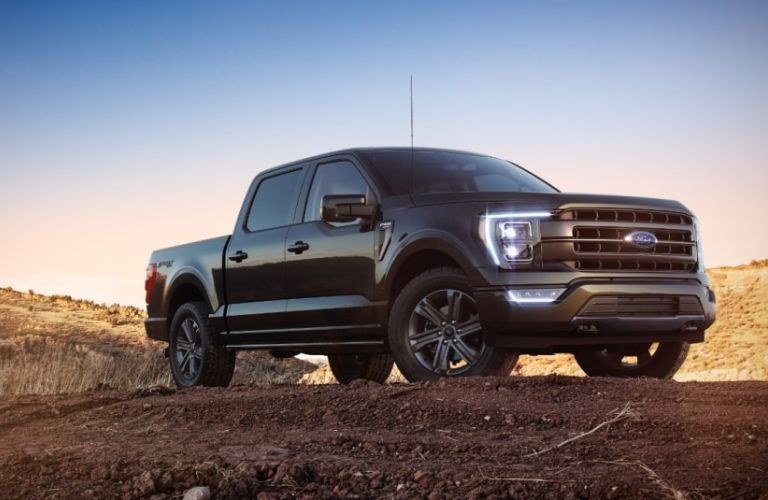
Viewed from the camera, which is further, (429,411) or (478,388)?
(478,388)

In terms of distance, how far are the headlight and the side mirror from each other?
1.20 metres

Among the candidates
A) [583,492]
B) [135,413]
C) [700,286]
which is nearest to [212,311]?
[135,413]

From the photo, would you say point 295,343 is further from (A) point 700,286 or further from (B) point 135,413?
(A) point 700,286

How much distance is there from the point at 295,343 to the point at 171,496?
440 cm

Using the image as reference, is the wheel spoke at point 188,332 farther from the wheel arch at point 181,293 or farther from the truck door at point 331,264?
the truck door at point 331,264

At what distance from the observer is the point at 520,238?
7.11 metres

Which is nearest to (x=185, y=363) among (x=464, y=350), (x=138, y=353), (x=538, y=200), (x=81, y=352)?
(x=464, y=350)

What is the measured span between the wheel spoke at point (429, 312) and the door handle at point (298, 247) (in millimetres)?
1677

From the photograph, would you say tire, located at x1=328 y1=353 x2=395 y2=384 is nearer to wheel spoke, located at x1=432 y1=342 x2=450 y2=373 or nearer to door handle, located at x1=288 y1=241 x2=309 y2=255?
door handle, located at x1=288 y1=241 x2=309 y2=255

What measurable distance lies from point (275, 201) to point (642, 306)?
12.8 ft

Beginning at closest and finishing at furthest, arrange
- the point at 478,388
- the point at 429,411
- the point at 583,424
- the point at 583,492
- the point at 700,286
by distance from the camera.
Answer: the point at 583,492
the point at 583,424
the point at 429,411
the point at 478,388
the point at 700,286

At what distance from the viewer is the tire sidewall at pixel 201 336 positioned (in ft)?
33.6

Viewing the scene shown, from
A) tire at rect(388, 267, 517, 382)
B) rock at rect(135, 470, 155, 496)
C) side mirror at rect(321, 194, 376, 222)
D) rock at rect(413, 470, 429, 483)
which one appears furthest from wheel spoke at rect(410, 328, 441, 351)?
rock at rect(135, 470, 155, 496)

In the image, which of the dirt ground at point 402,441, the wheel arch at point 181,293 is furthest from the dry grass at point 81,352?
the dirt ground at point 402,441
